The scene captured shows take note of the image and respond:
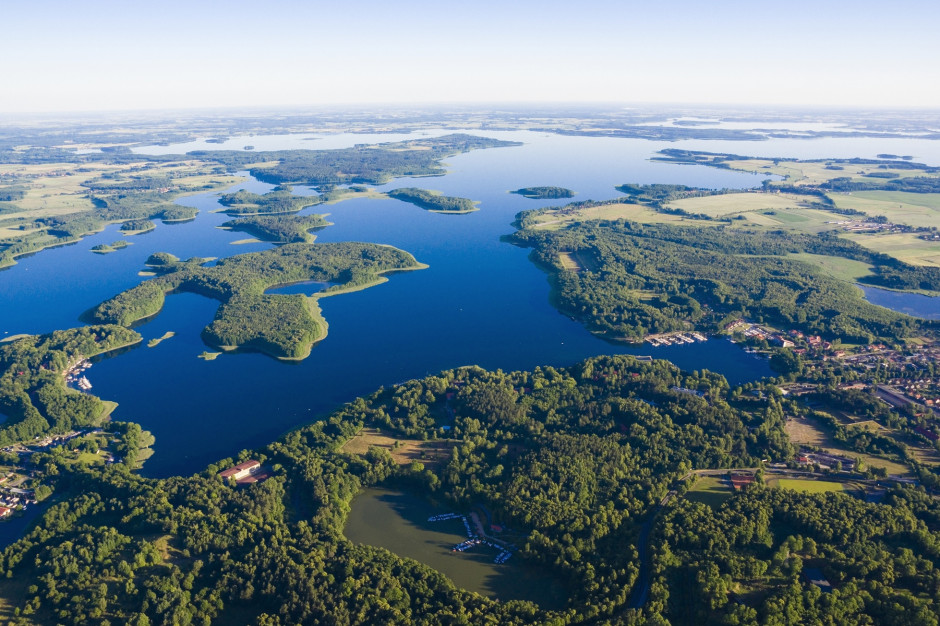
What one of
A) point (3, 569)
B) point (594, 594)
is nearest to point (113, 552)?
point (3, 569)

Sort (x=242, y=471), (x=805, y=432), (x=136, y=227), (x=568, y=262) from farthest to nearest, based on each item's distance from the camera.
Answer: (x=136, y=227) → (x=568, y=262) → (x=805, y=432) → (x=242, y=471)

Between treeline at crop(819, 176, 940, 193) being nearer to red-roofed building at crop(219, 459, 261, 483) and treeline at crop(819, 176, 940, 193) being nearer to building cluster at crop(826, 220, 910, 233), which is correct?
building cluster at crop(826, 220, 910, 233)

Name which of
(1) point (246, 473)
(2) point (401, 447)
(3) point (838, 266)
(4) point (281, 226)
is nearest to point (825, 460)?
(2) point (401, 447)

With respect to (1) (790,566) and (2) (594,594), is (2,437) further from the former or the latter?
(1) (790,566)

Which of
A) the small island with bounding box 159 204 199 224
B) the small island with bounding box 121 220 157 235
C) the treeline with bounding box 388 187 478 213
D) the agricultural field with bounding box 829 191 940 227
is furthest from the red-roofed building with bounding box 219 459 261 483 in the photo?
the agricultural field with bounding box 829 191 940 227

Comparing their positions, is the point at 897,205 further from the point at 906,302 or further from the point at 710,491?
the point at 710,491

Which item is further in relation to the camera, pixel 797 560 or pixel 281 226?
pixel 281 226
